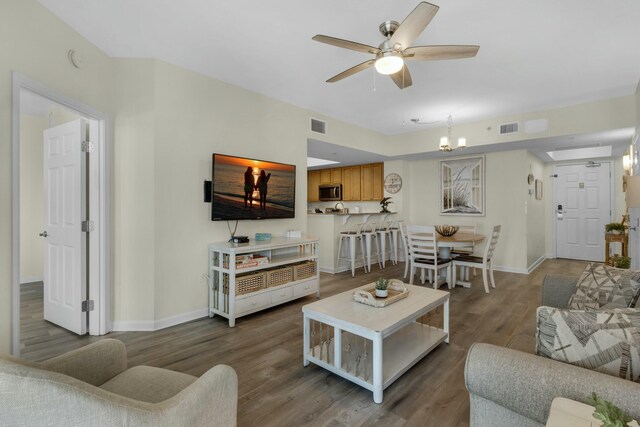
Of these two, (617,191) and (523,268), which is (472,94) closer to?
(523,268)

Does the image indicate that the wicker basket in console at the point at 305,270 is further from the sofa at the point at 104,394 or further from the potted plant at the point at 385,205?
the potted plant at the point at 385,205

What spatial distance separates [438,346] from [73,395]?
2524mm

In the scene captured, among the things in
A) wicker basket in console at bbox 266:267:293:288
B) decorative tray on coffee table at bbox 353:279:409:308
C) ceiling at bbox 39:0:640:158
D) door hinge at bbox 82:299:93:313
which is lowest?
door hinge at bbox 82:299:93:313

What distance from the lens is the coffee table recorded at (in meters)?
1.95

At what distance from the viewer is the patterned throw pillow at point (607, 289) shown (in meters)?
1.68

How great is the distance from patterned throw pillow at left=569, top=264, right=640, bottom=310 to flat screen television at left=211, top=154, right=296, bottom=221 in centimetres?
307

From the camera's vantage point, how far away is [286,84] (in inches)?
145

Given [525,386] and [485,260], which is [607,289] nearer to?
[525,386]

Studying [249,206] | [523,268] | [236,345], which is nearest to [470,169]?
[523,268]

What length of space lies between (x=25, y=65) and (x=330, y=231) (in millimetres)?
4196

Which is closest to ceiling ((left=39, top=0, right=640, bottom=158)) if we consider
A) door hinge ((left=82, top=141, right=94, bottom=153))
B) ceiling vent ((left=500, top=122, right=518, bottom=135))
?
ceiling vent ((left=500, top=122, right=518, bottom=135))

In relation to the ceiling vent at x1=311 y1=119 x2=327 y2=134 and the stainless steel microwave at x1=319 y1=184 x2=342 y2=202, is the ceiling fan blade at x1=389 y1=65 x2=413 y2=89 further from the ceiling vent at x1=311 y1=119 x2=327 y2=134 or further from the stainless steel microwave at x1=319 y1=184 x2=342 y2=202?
the stainless steel microwave at x1=319 y1=184 x2=342 y2=202

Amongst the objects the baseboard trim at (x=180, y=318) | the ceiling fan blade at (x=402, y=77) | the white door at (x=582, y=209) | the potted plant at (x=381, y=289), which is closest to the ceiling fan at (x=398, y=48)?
the ceiling fan blade at (x=402, y=77)

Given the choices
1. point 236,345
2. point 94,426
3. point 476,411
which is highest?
point 94,426
